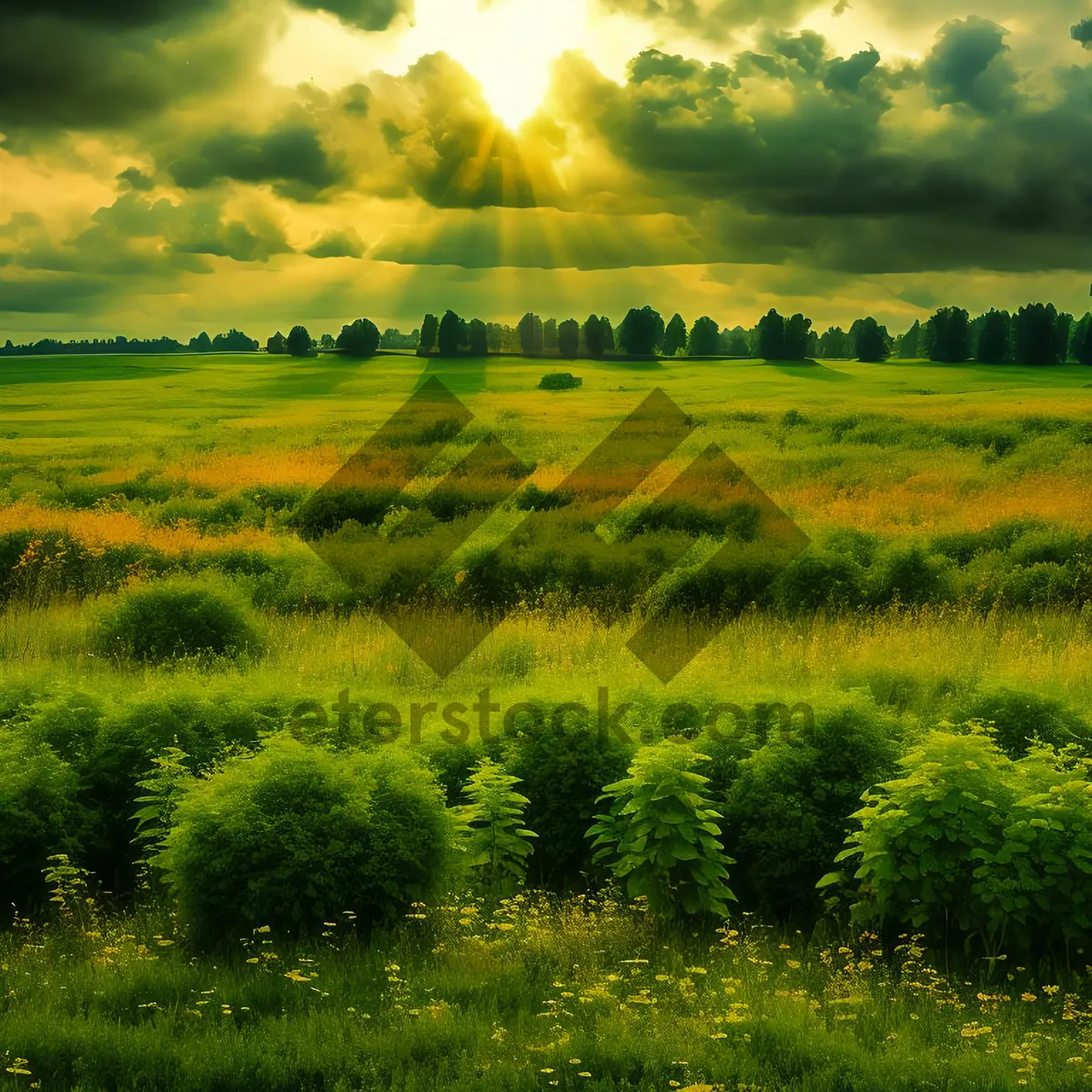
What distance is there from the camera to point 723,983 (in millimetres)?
6906

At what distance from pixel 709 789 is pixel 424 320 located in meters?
57.9

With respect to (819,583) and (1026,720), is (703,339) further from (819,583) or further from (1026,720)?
(1026,720)

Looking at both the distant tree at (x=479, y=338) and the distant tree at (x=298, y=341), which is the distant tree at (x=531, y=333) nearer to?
the distant tree at (x=479, y=338)

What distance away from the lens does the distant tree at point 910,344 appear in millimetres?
86188

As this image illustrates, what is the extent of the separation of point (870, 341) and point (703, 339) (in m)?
13.0

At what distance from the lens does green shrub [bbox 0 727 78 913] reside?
8648mm

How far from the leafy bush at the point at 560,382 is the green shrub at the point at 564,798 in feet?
153


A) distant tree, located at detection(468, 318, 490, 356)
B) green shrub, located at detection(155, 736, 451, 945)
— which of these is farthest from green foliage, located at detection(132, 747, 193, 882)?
distant tree, located at detection(468, 318, 490, 356)

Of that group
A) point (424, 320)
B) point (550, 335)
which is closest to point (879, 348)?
point (550, 335)

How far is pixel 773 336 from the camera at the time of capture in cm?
7744

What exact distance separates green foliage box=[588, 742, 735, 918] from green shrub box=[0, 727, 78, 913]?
4.57m

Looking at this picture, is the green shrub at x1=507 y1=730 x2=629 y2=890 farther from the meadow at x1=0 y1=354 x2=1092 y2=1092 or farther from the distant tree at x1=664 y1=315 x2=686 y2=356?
the distant tree at x1=664 y1=315 x2=686 y2=356

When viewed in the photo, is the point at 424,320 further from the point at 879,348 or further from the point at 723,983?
the point at 723,983

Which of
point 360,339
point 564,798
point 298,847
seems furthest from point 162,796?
point 360,339
